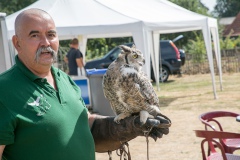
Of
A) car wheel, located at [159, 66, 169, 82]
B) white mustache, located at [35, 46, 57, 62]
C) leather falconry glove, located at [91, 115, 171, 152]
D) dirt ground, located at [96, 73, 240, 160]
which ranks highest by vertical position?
white mustache, located at [35, 46, 57, 62]

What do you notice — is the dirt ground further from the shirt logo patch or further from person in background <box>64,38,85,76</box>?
the shirt logo patch

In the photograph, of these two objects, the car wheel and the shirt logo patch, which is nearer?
the shirt logo patch

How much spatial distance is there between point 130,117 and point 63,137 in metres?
0.66

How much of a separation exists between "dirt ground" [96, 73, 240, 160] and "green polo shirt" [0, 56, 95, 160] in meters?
4.08

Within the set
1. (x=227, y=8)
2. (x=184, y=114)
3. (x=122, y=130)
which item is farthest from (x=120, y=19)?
(x=227, y=8)

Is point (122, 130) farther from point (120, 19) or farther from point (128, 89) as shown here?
point (120, 19)

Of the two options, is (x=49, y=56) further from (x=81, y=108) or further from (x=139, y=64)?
(x=139, y=64)

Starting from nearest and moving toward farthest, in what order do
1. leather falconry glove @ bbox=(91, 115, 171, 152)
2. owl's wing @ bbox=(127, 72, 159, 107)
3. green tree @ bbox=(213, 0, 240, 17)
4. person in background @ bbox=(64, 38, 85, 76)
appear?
leather falconry glove @ bbox=(91, 115, 171, 152) → owl's wing @ bbox=(127, 72, 159, 107) → person in background @ bbox=(64, 38, 85, 76) → green tree @ bbox=(213, 0, 240, 17)

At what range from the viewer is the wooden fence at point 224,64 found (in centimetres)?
1922

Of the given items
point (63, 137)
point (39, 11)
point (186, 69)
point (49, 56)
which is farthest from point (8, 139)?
point (186, 69)

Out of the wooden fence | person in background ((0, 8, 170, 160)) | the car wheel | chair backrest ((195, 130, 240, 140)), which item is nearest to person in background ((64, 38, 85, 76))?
the car wheel

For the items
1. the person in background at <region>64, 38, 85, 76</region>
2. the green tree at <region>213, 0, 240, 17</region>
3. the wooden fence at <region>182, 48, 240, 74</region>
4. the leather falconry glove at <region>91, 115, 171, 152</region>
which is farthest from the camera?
the green tree at <region>213, 0, 240, 17</region>

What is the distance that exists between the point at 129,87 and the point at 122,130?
0.28 m

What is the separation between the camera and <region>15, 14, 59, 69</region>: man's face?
210 cm
